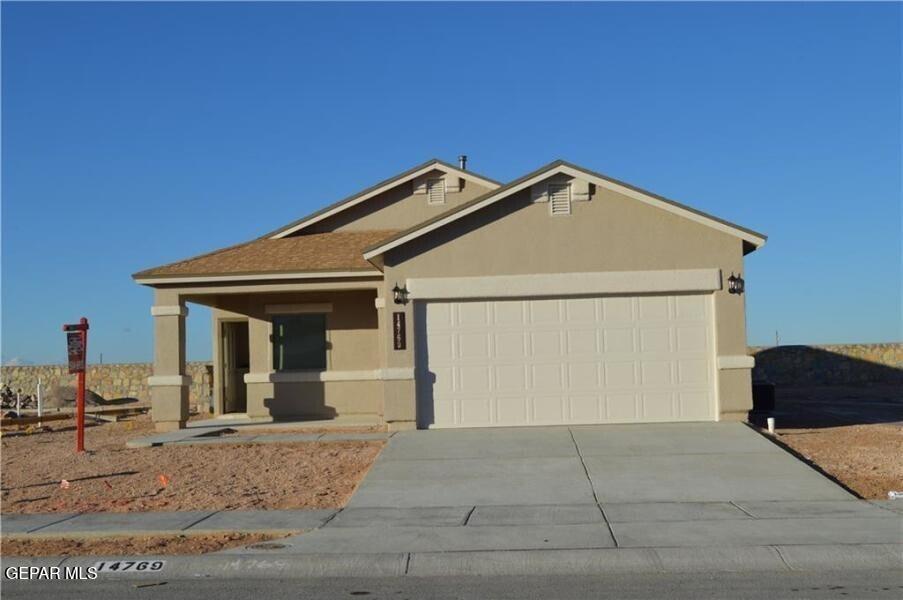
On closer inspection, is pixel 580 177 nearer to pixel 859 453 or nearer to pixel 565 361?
pixel 565 361

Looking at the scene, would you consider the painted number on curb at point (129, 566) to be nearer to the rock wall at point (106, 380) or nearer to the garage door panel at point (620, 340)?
the garage door panel at point (620, 340)

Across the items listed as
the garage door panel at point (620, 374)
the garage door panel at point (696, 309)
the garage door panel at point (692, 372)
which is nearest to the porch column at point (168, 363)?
the garage door panel at point (620, 374)

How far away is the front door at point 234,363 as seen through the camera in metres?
22.7

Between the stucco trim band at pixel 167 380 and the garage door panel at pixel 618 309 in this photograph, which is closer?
the garage door panel at pixel 618 309

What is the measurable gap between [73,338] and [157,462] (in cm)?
289

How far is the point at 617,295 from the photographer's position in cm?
1647

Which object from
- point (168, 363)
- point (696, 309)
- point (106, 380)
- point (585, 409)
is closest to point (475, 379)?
point (585, 409)

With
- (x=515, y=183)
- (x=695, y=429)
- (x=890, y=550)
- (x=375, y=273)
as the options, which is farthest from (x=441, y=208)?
(x=890, y=550)

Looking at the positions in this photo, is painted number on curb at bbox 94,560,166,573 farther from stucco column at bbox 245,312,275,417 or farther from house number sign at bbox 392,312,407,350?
stucco column at bbox 245,312,275,417

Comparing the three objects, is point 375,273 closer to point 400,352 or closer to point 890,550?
point 400,352

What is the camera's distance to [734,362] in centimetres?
1605

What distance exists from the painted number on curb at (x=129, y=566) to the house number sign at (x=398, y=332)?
787 centimetres

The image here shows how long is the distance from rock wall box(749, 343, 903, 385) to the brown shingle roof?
17.9 m

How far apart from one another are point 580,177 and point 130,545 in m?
9.73
